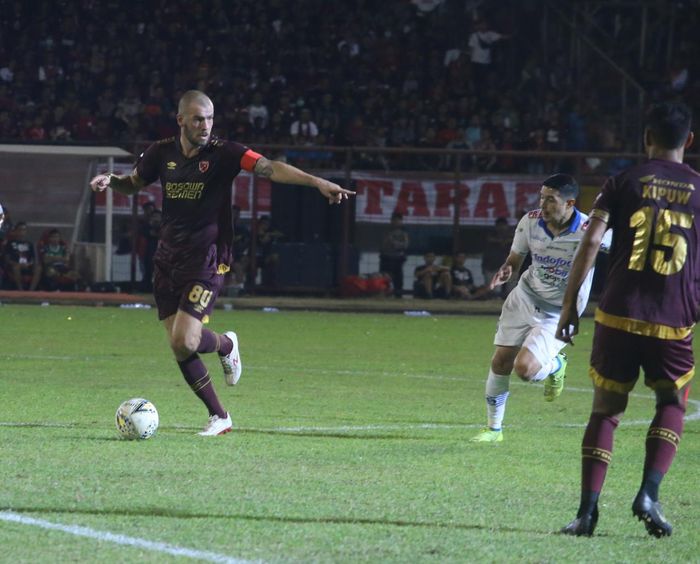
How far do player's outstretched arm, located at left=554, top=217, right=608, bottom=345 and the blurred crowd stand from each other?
70.9ft

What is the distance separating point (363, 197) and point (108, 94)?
7343 mm

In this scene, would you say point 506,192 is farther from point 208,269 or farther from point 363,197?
point 208,269

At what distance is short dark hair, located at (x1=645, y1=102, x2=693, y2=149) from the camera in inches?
243

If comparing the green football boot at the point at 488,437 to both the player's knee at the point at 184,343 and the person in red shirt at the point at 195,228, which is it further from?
the player's knee at the point at 184,343

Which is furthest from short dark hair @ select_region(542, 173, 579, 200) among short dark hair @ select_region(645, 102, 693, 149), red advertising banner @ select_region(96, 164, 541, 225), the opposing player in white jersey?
red advertising banner @ select_region(96, 164, 541, 225)

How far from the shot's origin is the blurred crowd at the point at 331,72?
94.3 feet

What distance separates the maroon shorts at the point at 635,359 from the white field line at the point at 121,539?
1.87 meters

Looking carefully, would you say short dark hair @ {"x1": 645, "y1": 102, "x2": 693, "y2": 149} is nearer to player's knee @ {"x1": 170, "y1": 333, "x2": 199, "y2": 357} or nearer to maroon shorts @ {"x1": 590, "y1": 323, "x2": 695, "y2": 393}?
maroon shorts @ {"x1": 590, "y1": 323, "x2": 695, "y2": 393}

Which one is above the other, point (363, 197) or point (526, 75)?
point (526, 75)

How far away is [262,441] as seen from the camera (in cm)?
896

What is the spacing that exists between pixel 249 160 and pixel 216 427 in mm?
1789

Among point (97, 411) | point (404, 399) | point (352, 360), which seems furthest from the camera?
point (352, 360)

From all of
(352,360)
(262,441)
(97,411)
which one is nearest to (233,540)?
(262,441)

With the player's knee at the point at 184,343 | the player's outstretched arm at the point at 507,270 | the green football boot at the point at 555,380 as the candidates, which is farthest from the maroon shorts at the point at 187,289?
the green football boot at the point at 555,380
